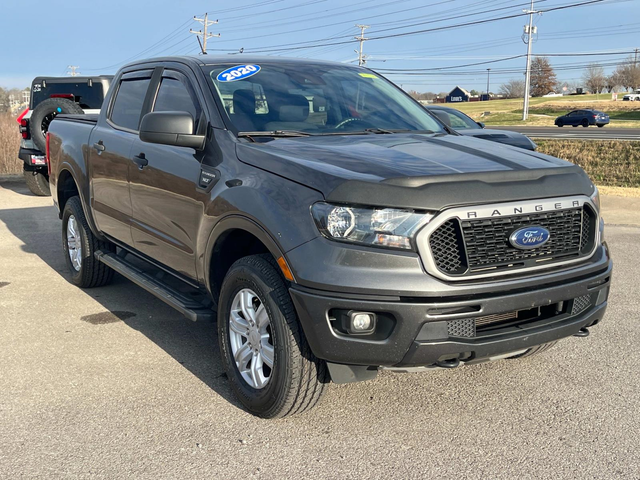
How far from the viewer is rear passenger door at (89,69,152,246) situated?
5054mm

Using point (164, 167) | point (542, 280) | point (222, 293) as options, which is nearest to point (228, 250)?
point (222, 293)

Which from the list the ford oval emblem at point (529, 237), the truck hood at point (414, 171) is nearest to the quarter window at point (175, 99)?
the truck hood at point (414, 171)

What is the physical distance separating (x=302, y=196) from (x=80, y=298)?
344 centimetres

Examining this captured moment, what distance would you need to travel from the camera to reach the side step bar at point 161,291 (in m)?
4.12

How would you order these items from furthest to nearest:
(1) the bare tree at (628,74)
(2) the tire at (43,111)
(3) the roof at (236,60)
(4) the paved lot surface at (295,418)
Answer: (1) the bare tree at (628,74) < (2) the tire at (43,111) < (3) the roof at (236,60) < (4) the paved lot surface at (295,418)

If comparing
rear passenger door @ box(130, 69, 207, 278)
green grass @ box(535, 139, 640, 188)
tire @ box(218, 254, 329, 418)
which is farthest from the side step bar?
green grass @ box(535, 139, 640, 188)

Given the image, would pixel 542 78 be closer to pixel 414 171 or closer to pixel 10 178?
pixel 10 178

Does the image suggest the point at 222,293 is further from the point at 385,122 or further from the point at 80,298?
the point at 80,298

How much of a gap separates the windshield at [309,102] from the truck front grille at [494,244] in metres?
1.41

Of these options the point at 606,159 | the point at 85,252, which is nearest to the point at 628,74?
the point at 606,159

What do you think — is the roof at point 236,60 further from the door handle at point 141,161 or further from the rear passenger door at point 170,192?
the door handle at point 141,161

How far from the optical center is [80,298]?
5.93 meters

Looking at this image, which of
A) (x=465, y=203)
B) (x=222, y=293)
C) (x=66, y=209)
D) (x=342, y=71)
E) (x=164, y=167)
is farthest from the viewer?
(x=66, y=209)

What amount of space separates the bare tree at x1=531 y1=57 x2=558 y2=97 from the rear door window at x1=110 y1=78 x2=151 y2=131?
4448 inches
